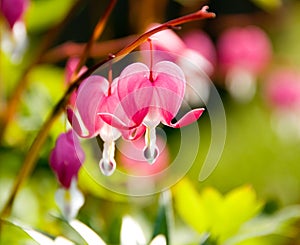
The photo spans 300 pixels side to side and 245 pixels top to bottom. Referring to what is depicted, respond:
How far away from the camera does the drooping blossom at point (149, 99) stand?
36.2 inches

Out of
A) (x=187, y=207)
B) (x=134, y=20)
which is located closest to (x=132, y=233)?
(x=187, y=207)

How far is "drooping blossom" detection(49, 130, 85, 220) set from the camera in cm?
100

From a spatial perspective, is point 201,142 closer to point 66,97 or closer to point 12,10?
point 12,10

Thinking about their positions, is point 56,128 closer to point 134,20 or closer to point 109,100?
point 109,100

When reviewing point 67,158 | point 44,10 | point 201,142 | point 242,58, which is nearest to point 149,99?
point 67,158

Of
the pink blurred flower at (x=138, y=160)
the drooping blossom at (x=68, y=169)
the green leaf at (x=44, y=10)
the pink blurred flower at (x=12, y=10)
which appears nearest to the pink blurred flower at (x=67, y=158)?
the drooping blossom at (x=68, y=169)

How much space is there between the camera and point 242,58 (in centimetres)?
230

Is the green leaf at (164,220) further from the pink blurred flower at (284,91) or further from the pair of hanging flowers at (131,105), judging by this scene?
the pink blurred flower at (284,91)

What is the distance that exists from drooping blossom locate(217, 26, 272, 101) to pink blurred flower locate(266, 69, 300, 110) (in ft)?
0.25

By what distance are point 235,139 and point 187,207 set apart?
1.35 meters

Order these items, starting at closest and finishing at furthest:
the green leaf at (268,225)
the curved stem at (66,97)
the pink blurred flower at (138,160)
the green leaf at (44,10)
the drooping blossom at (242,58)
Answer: the curved stem at (66,97)
the green leaf at (268,225)
the pink blurred flower at (138,160)
the green leaf at (44,10)
the drooping blossom at (242,58)

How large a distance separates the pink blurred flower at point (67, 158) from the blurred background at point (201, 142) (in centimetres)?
5

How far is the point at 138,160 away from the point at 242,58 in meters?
0.80

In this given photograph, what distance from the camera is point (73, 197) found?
1.01 m
